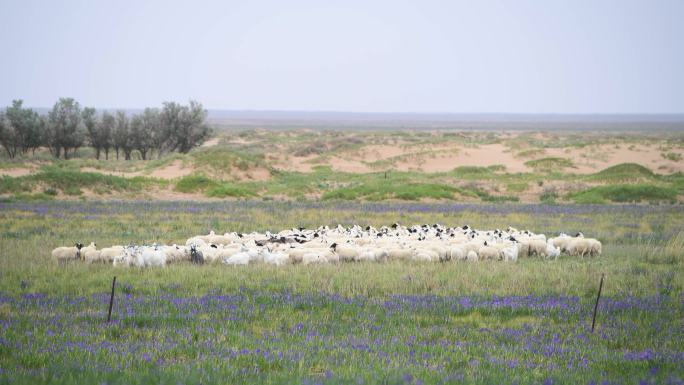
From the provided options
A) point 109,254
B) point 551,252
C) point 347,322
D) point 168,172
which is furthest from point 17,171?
point 347,322

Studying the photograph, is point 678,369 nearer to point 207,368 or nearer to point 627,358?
point 627,358

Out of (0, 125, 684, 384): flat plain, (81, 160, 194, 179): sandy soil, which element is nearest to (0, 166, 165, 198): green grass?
(81, 160, 194, 179): sandy soil

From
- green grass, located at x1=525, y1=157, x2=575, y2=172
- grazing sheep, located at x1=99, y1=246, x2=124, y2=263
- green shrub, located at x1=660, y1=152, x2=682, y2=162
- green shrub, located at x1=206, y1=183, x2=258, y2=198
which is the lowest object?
green shrub, located at x1=206, y1=183, x2=258, y2=198

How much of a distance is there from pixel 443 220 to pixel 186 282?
54.3 ft

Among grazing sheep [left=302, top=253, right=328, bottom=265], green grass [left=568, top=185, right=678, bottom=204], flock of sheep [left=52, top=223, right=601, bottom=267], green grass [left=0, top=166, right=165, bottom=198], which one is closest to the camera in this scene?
flock of sheep [left=52, top=223, right=601, bottom=267]

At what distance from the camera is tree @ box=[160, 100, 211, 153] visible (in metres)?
71.4

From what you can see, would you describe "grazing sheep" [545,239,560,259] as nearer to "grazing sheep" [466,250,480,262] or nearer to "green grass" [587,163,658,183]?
"grazing sheep" [466,250,480,262]

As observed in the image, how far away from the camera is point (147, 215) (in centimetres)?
Result: 2698

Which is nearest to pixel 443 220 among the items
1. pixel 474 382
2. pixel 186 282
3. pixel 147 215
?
pixel 147 215

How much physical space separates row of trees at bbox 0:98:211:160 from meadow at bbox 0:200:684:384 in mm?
54039

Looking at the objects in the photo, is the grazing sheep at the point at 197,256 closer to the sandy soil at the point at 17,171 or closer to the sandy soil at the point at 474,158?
the sandy soil at the point at 17,171

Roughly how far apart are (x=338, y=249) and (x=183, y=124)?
57.9 m

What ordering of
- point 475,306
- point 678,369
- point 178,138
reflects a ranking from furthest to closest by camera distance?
1. point 178,138
2. point 475,306
3. point 678,369

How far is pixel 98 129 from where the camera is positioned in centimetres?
7350
